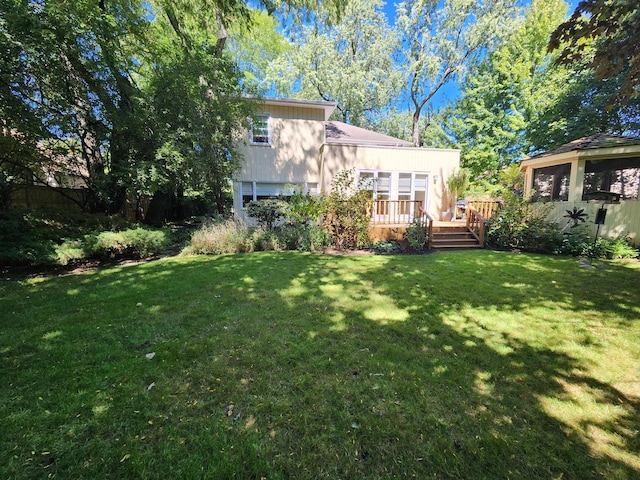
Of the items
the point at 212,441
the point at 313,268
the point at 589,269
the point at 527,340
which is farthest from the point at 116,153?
the point at 589,269

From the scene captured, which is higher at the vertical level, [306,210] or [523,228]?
[306,210]

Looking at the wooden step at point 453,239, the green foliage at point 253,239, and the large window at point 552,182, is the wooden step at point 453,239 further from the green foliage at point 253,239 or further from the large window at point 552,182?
the green foliage at point 253,239

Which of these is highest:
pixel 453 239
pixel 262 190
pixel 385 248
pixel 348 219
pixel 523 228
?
pixel 262 190

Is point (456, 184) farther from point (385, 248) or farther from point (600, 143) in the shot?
point (385, 248)

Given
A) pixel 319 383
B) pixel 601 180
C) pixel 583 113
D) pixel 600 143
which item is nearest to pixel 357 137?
Answer: pixel 600 143

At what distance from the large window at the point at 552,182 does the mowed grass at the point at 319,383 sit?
6.65 m

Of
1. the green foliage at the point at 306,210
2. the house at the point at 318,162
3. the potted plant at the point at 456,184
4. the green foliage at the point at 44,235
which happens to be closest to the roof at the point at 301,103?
the house at the point at 318,162

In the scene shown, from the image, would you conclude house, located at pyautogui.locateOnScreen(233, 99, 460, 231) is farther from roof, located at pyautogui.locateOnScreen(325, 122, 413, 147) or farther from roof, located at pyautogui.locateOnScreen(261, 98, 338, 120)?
roof, located at pyautogui.locateOnScreen(325, 122, 413, 147)

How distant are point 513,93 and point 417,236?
15.4 meters

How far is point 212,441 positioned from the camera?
1885 millimetres

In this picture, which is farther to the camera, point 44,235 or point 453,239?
point 453,239

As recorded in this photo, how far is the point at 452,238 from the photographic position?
9.66 m

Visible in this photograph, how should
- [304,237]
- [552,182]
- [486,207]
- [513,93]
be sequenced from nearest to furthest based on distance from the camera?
[304,237] < [486,207] < [552,182] < [513,93]

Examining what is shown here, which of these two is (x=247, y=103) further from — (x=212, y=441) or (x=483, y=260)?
(x=212, y=441)
